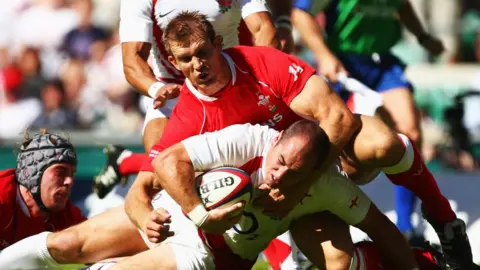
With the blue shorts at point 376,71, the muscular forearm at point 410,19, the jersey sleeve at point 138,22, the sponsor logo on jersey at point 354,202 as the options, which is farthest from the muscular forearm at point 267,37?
the muscular forearm at point 410,19

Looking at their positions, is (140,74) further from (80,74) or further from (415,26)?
(80,74)

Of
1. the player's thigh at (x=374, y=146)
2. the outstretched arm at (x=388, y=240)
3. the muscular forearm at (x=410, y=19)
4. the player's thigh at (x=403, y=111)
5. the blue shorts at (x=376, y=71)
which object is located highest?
the player's thigh at (x=374, y=146)

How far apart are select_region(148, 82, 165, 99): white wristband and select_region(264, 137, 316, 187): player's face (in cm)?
110

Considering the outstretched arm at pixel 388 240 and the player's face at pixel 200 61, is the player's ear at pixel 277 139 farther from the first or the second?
the outstretched arm at pixel 388 240

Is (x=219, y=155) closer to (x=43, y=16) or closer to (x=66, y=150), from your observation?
(x=66, y=150)

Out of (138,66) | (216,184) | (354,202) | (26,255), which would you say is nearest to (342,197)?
(354,202)

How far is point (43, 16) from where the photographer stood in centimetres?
1254

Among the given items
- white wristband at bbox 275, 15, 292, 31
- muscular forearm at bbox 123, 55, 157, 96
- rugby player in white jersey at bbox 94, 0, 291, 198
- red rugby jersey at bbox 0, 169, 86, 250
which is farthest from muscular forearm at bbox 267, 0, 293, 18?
red rugby jersey at bbox 0, 169, 86, 250

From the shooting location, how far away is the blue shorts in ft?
24.0

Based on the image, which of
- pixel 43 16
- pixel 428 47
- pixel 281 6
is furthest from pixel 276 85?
pixel 43 16

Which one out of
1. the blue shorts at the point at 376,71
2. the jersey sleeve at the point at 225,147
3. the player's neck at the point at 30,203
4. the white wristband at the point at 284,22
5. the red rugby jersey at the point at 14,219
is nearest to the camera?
the jersey sleeve at the point at 225,147

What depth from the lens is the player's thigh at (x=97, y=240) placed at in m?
5.60

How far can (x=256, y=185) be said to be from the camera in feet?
16.3

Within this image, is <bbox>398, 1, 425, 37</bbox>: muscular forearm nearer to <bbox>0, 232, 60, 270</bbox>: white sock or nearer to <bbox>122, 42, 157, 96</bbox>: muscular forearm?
<bbox>122, 42, 157, 96</bbox>: muscular forearm
